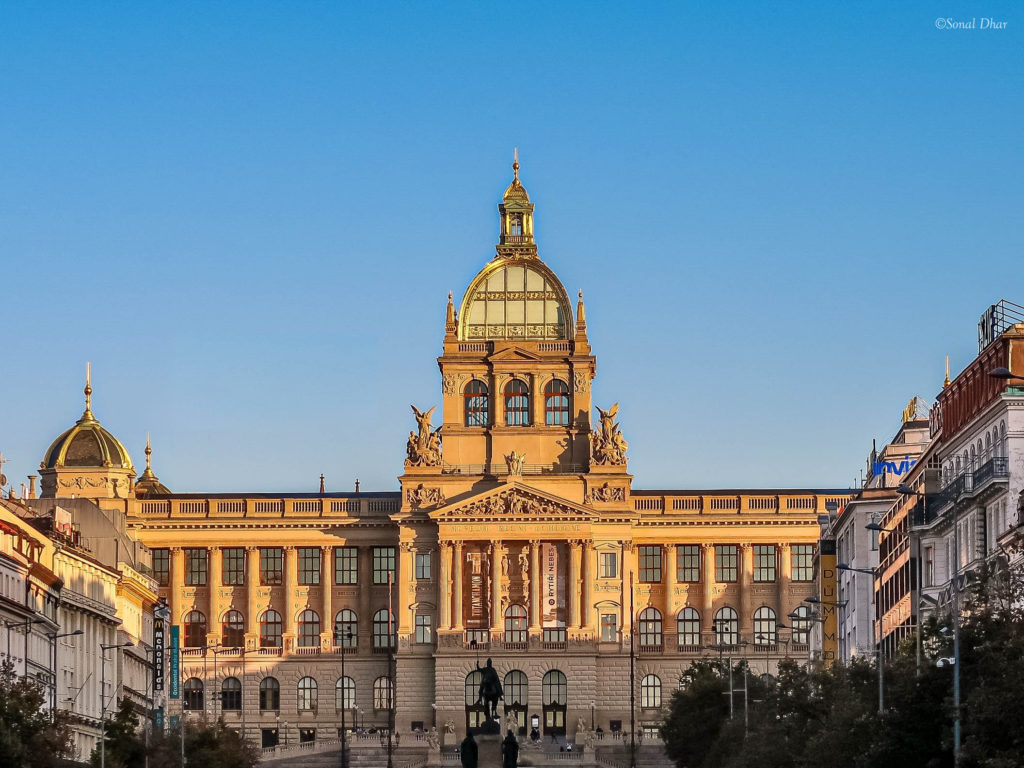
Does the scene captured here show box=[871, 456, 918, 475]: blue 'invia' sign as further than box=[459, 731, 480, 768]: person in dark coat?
Yes

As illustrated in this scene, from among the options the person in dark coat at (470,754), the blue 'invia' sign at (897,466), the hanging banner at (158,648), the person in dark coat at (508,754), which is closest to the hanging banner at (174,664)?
the hanging banner at (158,648)

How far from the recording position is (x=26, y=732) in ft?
306

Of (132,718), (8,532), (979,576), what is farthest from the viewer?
(132,718)

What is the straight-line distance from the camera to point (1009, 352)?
4188 inches

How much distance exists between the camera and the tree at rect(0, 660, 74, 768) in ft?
294

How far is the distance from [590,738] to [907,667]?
95785mm

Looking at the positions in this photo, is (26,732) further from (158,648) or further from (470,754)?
(158,648)

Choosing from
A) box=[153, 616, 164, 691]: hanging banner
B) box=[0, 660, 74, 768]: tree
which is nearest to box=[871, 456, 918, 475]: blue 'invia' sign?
box=[153, 616, 164, 691]: hanging banner

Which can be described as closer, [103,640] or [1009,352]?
[1009,352]

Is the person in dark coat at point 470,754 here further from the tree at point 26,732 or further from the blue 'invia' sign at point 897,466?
the blue 'invia' sign at point 897,466

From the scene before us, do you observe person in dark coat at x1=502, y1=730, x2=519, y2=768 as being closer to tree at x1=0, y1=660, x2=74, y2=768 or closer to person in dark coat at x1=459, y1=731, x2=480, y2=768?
person in dark coat at x1=459, y1=731, x2=480, y2=768

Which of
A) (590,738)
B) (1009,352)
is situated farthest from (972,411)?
(590,738)

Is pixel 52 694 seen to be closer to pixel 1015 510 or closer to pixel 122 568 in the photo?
pixel 122 568

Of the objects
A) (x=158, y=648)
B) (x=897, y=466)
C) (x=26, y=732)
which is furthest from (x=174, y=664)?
(x=26, y=732)
